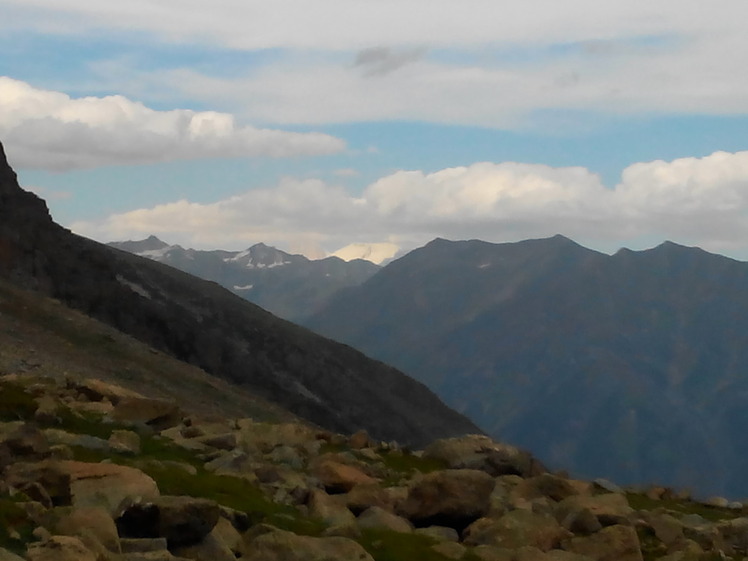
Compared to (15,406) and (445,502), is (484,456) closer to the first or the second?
(445,502)

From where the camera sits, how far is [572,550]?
24.5 meters

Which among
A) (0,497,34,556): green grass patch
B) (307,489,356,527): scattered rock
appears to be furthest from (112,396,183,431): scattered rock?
(0,497,34,556): green grass patch

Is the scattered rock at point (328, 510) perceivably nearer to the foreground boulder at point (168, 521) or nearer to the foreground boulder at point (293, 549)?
the foreground boulder at point (293, 549)

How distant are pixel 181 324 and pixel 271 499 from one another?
135m

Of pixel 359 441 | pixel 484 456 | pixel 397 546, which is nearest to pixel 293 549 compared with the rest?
pixel 397 546

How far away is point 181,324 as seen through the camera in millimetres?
156125

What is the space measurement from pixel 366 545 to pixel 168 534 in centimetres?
519

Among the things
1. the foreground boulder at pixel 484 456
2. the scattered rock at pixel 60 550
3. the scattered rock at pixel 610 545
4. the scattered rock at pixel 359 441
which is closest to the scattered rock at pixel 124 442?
the scattered rock at pixel 60 550

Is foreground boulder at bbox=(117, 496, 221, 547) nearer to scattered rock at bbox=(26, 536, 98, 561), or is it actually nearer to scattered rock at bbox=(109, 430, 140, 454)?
scattered rock at bbox=(26, 536, 98, 561)

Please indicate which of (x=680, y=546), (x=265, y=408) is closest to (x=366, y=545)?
(x=680, y=546)

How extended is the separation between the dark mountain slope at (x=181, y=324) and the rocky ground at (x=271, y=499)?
289 feet

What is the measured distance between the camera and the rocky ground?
17094 mm

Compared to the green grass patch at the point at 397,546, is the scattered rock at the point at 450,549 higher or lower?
lower

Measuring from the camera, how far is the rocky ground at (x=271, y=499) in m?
17.1
